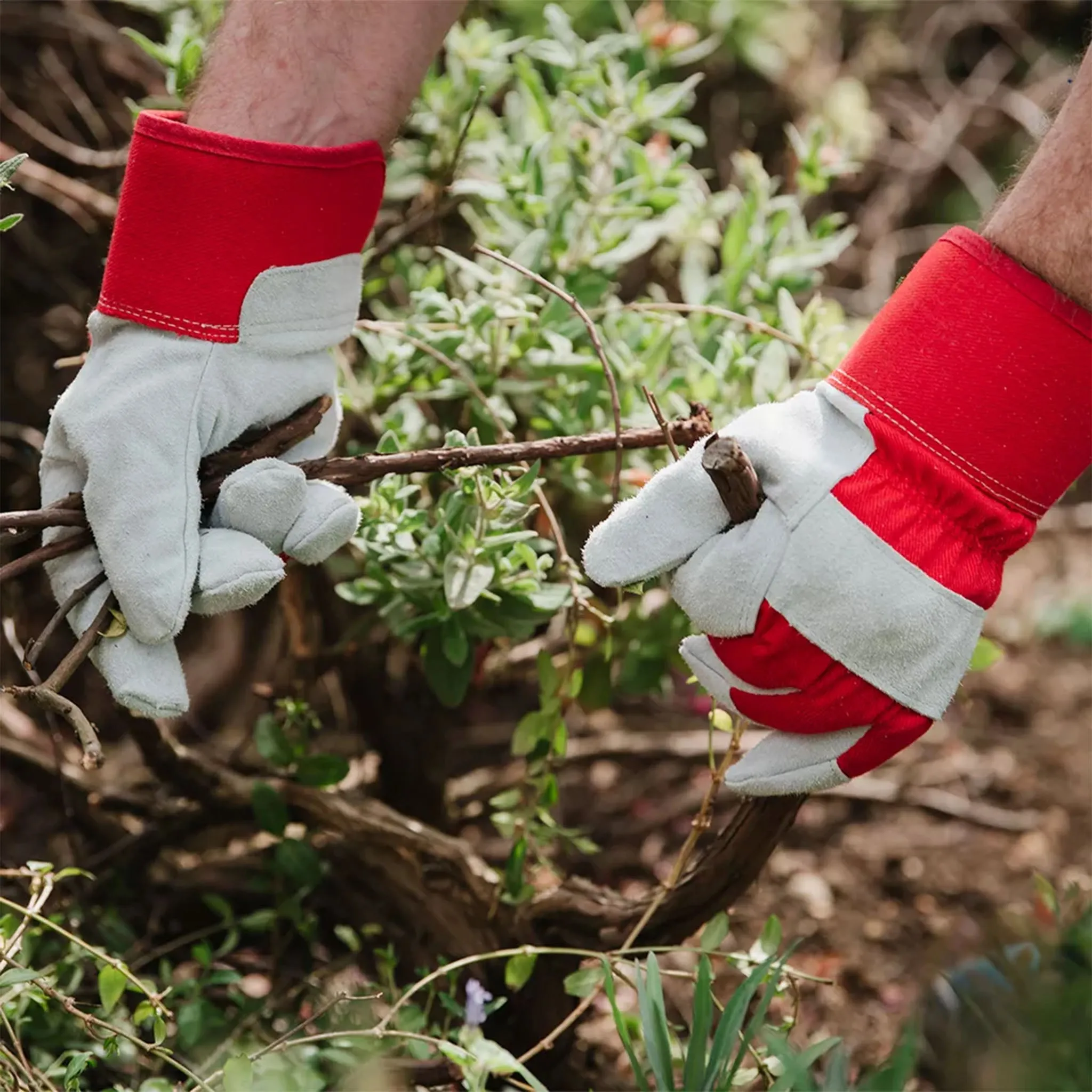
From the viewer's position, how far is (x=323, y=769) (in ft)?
4.81

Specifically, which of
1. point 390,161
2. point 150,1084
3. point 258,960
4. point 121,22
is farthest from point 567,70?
point 150,1084

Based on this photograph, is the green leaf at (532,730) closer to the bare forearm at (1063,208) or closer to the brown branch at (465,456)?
the brown branch at (465,456)

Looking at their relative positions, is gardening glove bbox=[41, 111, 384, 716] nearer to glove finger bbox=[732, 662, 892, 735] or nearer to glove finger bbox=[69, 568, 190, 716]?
glove finger bbox=[69, 568, 190, 716]

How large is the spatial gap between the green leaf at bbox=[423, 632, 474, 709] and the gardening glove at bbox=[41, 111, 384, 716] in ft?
1.05

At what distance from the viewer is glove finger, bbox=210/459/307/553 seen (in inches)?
41.3

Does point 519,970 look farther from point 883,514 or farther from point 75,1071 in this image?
point 883,514

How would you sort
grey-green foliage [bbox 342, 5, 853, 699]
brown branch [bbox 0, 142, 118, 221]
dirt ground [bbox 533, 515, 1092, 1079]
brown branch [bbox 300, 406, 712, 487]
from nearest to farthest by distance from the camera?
brown branch [bbox 300, 406, 712, 487]
grey-green foliage [bbox 342, 5, 853, 699]
brown branch [bbox 0, 142, 118, 221]
dirt ground [bbox 533, 515, 1092, 1079]

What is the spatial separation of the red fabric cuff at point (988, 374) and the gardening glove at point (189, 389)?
512mm

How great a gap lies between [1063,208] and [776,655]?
46 centimetres

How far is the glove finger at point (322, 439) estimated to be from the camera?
3.88 ft

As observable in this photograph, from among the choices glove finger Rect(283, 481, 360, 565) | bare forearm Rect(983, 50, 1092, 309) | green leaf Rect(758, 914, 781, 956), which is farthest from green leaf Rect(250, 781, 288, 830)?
bare forearm Rect(983, 50, 1092, 309)

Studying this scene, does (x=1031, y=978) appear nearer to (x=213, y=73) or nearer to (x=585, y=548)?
(x=585, y=548)

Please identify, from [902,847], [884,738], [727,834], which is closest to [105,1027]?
[727,834]

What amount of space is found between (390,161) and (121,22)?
949 millimetres
